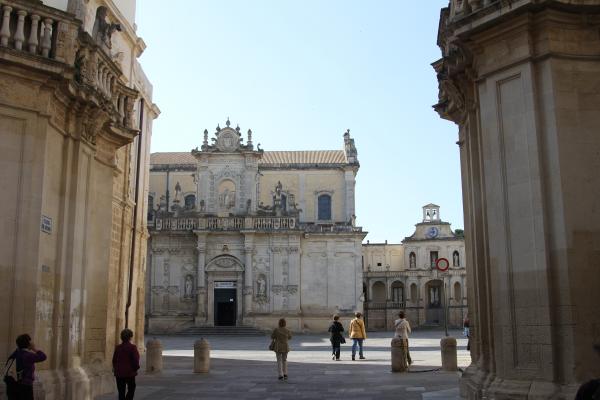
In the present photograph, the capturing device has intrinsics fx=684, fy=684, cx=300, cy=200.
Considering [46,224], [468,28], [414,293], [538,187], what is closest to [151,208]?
[414,293]

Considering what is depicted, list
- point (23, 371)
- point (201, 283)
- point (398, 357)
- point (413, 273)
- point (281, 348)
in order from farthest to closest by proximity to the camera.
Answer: point (413, 273) → point (201, 283) → point (398, 357) → point (281, 348) → point (23, 371)

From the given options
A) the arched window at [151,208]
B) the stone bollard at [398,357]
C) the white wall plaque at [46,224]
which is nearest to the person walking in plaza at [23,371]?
the white wall plaque at [46,224]

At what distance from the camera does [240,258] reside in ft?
184

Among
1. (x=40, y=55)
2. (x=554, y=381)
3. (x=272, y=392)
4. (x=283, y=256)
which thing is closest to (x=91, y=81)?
(x=40, y=55)

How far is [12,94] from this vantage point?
11477mm

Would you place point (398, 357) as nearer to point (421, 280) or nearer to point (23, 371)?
point (23, 371)

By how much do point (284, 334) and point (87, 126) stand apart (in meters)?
8.12

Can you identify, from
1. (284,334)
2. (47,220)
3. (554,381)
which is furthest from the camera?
(284,334)

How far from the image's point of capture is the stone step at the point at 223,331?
52.7 m

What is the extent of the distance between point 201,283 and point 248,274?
387cm

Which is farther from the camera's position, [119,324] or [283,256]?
[283,256]

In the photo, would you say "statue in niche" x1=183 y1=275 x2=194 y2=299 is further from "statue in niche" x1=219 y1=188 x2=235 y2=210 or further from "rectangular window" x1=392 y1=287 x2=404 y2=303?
"rectangular window" x1=392 y1=287 x2=404 y2=303

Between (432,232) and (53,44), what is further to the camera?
(432,232)

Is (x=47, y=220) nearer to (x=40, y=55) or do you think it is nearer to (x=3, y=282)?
(x=3, y=282)
